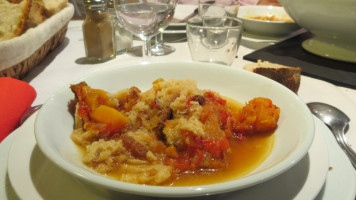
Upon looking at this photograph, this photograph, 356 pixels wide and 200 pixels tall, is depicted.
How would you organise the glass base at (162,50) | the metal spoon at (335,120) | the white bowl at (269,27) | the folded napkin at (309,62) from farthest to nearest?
1. the white bowl at (269,27)
2. the glass base at (162,50)
3. the folded napkin at (309,62)
4. the metal spoon at (335,120)

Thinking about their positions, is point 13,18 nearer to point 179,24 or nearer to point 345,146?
point 179,24

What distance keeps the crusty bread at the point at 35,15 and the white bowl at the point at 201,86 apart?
94 centimetres

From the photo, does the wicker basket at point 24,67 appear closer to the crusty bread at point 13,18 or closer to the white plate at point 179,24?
the crusty bread at point 13,18

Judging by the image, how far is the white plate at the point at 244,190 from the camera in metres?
0.70

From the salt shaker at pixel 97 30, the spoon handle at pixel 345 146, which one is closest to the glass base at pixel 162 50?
the salt shaker at pixel 97 30

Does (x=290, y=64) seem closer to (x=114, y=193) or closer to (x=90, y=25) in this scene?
(x=90, y=25)

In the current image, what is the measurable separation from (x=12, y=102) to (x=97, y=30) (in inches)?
35.8

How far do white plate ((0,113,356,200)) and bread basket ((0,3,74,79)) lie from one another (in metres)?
0.82

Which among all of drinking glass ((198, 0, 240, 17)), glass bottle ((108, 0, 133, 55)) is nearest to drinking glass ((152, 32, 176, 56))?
glass bottle ((108, 0, 133, 55))

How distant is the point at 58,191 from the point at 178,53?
5.68ft

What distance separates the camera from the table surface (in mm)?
1489

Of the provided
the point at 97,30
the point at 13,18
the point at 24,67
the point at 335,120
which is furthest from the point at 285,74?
the point at 13,18

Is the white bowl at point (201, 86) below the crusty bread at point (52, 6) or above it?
below

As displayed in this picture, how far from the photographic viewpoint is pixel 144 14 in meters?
1.79
